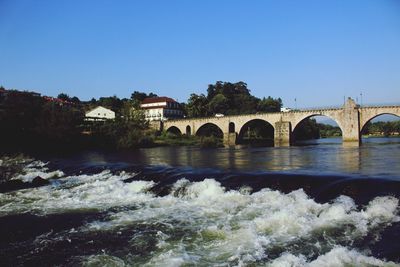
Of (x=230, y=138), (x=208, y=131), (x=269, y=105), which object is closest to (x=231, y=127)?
(x=230, y=138)

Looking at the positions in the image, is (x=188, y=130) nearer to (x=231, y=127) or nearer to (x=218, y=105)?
(x=231, y=127)

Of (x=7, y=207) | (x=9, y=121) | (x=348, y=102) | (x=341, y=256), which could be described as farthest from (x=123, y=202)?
(x=348, y=102)

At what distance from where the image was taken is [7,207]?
1706 centimetres

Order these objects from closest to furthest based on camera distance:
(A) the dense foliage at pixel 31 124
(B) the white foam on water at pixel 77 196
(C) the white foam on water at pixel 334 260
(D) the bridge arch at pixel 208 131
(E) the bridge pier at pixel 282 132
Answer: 1. (C) the white foam on water at pixel 334 260
2. (B) the white foam on water at pixel 77 196
3. (A) the dense foliage at pixel 31 124
4. (E) the bridge pier at pixel 282 132
5. (D) the bridge arch at pixel 208 131

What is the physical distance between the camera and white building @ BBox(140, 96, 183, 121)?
11569 centimetres

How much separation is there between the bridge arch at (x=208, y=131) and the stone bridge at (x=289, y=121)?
5.21 feet

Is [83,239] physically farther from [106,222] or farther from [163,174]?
[163,174]

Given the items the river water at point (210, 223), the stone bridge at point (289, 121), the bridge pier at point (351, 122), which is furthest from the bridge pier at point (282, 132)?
the river water at point (210, 223)

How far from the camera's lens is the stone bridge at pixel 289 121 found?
6309 cm

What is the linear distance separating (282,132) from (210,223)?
60.7 metres

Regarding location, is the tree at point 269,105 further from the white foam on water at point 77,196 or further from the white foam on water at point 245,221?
the white foam on water at point 245,221

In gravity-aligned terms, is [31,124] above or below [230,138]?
above

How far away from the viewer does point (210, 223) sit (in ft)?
43.8

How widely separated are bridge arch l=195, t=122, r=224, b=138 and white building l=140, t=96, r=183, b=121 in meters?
23.2
